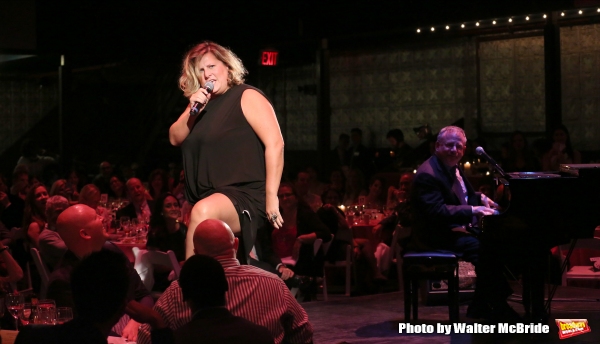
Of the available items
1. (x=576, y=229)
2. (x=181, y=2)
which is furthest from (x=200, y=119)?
(x=181, y=2)

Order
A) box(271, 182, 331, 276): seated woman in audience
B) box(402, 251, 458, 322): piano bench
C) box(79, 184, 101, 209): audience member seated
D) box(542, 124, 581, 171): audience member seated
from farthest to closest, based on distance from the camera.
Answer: box(542, 124, 581, 171): audience member seated → box(79, 184, 101, 209): audience member seated → box(271, 182, 331, 276): seated woman in audience → box(402, 251, 458, 322): piano bench

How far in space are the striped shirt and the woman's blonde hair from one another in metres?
1.12

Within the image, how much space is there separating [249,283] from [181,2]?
12056 millimetres

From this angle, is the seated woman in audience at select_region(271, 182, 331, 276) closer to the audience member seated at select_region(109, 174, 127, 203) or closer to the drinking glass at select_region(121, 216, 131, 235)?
the drinking glass at select_region(121, 216, 131, 235)

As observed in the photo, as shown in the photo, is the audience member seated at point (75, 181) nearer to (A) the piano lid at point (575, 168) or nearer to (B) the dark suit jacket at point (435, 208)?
(B) the dark suit jacket at point (435, 208)

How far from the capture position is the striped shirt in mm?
3102

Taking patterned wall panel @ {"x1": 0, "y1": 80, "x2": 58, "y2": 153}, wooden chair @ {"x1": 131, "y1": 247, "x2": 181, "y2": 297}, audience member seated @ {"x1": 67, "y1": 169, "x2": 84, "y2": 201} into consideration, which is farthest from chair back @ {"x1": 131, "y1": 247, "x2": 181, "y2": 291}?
patterned wall panel @ {"x1": 0, "y1": 80, "x2": 58, "y2": 153}

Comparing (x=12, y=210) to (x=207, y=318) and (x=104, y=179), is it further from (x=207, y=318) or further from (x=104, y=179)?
(x=207, y=318)

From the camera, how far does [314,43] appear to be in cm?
1423

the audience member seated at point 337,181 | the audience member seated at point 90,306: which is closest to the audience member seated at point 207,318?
the audience member seated at point 90,306

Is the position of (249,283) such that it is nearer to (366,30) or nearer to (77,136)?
(366,30)

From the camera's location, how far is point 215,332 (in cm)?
270

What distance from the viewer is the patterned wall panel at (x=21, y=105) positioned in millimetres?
18641

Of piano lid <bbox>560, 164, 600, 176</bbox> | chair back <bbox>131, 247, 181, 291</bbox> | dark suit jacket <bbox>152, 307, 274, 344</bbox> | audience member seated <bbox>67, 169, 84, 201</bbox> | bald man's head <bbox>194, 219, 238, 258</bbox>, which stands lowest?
chair back <bbox>131, 247, 181, 291</bbox>
